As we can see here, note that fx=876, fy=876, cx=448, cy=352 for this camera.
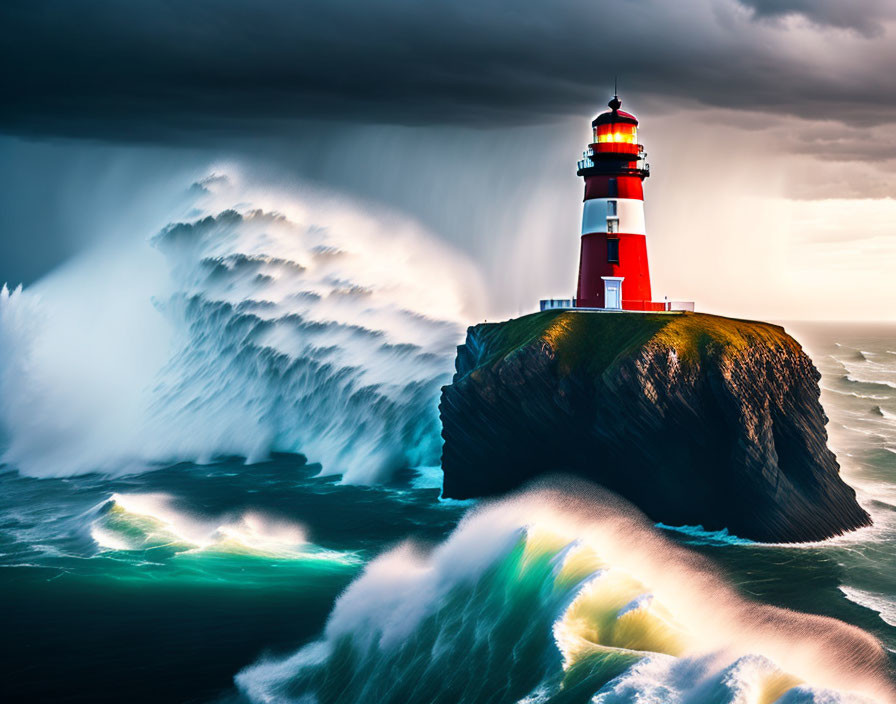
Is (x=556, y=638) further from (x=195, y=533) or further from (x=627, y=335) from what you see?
(x=627, y=335)

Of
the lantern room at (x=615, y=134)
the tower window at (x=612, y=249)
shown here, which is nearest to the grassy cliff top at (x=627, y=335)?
the tower window at (x=612, y=249)

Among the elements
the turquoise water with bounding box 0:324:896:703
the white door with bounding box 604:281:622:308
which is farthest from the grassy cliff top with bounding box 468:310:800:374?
the turquoise water with bounding box 0:324:896:703

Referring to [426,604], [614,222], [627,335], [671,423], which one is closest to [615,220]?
[614,222]

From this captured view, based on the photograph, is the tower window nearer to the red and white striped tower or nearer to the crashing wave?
the red and white striped tower

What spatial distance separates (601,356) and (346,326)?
22.2m

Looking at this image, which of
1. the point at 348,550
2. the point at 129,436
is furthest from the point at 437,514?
the point at 129,436

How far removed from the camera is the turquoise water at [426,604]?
16.8 meters

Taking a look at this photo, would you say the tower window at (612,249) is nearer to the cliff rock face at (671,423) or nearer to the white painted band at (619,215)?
the white painted band at (619,215)

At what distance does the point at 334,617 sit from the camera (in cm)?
2208

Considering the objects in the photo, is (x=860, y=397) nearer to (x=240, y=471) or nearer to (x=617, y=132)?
(x=617, y=132)

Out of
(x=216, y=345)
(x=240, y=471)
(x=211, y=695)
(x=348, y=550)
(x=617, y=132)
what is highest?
(x=617, y=132)

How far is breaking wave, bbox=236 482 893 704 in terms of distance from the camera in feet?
48.9

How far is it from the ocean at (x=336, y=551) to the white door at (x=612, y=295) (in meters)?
10.8

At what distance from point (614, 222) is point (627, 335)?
850 centimetres
